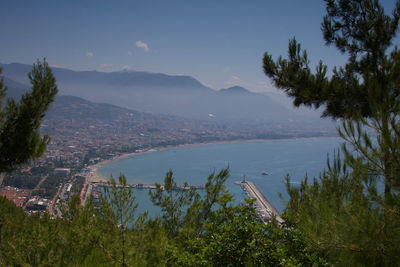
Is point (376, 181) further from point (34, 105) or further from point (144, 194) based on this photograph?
point (144, 194)

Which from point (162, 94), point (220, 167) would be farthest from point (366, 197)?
point (162, 94)

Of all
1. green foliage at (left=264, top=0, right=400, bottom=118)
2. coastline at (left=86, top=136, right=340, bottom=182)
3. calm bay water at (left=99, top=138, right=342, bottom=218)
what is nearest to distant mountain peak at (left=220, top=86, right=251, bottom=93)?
coastline at (left=86, top=136, right=340, bottom=182)

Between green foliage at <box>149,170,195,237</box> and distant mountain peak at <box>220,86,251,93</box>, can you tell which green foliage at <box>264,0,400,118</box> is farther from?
distant mountain peak at <box>220,86,251,93</box>

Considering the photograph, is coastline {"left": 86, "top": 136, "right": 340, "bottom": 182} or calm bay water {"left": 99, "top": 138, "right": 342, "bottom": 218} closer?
calm bay water {"left": 99, "top": 138, "right": 342, "bottom": 218}

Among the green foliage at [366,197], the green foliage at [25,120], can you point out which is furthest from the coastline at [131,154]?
the green foliage at [366,197]

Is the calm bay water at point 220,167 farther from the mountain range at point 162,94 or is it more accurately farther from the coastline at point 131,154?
the mountain range at point 162,94

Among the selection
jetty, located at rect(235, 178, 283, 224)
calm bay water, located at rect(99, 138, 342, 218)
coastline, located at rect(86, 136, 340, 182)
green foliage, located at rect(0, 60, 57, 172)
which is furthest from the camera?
coastline, located at rect(86, 136, 340, 182)
